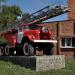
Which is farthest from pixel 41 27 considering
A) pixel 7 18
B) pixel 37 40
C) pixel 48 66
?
pixel 7 18

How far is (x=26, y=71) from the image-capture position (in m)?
20.4

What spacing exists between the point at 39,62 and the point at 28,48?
70.0 inches

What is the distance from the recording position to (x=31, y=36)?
2261 centimetres

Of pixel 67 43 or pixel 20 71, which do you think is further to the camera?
pixel 67 43

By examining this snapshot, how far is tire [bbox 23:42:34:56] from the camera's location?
22.4m

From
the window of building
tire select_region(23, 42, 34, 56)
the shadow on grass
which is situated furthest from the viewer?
the window of building

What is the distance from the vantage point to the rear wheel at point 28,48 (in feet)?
73.6

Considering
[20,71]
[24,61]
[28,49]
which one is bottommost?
[20,71]

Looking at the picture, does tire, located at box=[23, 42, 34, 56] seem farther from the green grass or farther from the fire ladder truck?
the green grass

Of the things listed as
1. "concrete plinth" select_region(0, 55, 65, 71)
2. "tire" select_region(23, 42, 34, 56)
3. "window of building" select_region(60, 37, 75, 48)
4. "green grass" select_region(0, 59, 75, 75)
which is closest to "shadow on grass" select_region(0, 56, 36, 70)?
"concrete plinth" select_region(0, 55, 65, 71)

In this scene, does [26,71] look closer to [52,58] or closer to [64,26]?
[52,58]

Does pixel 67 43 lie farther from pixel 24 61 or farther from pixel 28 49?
pixel 24 61

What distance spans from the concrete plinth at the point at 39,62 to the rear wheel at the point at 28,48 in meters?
0.63

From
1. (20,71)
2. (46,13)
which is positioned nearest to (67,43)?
(46,13)
